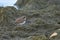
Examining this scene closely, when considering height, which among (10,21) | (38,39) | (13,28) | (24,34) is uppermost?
(10,21)

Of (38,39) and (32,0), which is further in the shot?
(32,0)

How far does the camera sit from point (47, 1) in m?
14.7

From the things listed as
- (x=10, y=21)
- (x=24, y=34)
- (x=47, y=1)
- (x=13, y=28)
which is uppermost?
(x=47, y=1)

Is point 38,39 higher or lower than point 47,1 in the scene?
lower

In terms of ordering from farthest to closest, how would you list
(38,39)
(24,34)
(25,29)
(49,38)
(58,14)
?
(58,14) < (25,29) < (24,34) < (49,38) < (38,39)

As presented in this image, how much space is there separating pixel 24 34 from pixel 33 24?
109cm

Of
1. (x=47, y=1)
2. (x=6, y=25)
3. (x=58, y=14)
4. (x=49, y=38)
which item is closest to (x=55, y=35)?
(x=49, y=38)

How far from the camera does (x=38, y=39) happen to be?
6160 mm

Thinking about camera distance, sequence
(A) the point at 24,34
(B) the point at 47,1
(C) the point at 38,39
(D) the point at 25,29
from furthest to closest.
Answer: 1. (B) the point at 47,1
2. (D) the point at 25,29
3. (A) the point at 24,34
4. (C) the point at 38,39

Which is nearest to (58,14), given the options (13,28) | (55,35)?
(13,28)

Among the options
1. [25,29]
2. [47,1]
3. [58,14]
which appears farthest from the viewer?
[47,1]

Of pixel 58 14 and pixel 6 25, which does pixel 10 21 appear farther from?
pixel 58 14

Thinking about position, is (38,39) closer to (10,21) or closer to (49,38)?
(49,38)

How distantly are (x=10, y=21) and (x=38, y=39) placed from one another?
108 inches
